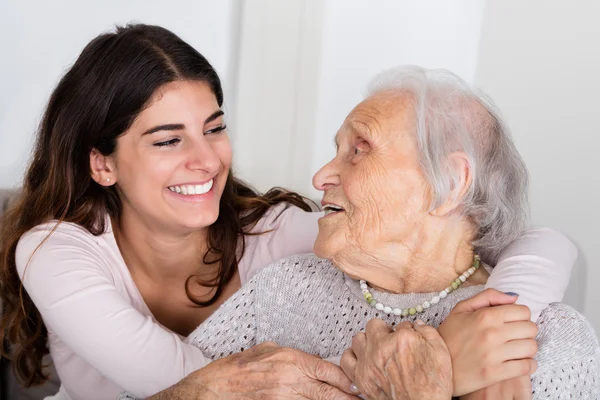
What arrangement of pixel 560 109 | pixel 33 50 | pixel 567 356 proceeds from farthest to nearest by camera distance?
pixel 33 50, pixel 560 109, pixel 567 356

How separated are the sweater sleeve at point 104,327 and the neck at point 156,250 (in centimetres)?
28

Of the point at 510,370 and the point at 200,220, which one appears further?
the point at 200,220

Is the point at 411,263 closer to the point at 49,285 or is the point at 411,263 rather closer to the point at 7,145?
the point at 49,285

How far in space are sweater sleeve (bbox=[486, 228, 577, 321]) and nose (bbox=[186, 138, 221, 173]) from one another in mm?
847

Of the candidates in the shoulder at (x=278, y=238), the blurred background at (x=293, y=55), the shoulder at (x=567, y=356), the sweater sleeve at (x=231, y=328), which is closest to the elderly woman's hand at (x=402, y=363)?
the shoulder at (x=567, y=356)

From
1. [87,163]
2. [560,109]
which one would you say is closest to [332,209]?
[87,163]

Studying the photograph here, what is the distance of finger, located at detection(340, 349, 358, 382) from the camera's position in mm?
1580

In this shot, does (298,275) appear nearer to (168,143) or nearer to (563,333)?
(168,143)

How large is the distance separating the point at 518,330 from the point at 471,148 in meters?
0.43

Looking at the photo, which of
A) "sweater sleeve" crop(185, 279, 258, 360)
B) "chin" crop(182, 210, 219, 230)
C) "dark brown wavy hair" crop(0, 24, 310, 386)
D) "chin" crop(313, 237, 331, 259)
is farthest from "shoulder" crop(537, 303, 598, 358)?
"dark brown wavy hair" crop(0, 24, 310, 386)

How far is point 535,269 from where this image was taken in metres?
1.65

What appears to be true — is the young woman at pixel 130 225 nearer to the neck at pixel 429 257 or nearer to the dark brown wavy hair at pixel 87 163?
the dark brown wavy hair at pixel 87 163

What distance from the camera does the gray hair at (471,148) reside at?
5.42ft

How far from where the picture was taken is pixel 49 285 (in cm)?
201
